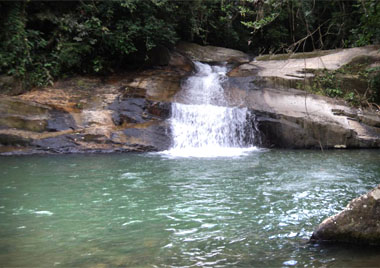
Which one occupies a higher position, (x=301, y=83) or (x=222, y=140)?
(x=301, y=83)

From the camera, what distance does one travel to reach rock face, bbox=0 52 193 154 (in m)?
11.4

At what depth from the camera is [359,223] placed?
392 cm

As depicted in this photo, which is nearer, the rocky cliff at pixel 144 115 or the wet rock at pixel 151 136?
the rocky cliff at pixel 144 115

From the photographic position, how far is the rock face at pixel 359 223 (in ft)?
12.7

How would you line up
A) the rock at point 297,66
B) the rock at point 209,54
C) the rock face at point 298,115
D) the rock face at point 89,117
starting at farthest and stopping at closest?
the rock at point 209,54 → the rock at point 297,66 → the rock face at point 298,115 → the rock face at point 89,117

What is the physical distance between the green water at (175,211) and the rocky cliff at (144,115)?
76.3 inches

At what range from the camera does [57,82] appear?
46.4ft

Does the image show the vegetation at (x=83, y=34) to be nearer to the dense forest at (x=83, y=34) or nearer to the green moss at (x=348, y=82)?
the dense forest at (x=83, y=34)

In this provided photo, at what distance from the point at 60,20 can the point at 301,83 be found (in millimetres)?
9486

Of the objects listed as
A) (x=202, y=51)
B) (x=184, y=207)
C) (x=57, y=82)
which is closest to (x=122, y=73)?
(x=57, y=82)

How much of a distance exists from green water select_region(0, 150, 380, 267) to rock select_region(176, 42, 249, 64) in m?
8.76

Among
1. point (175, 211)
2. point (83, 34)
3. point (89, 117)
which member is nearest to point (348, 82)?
point (89, 117)

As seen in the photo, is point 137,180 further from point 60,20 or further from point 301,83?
point 60,20

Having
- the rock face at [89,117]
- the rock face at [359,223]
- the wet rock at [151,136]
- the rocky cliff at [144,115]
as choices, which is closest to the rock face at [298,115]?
the rocky cliff at [144,115]
